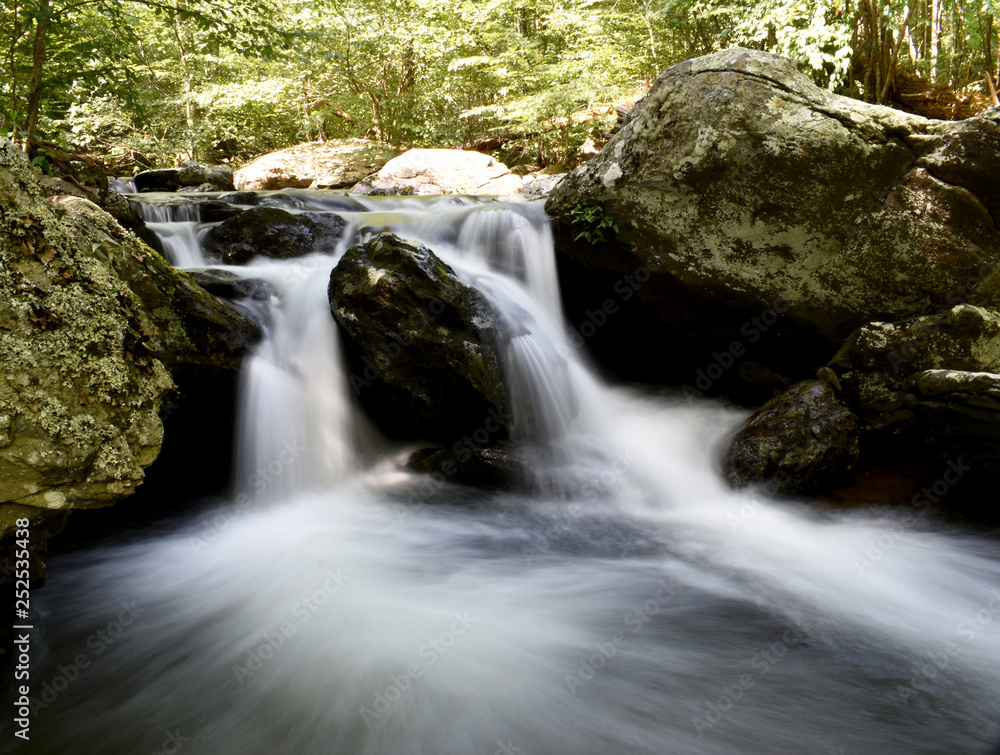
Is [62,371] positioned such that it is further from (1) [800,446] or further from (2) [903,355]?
(2) [903,355]

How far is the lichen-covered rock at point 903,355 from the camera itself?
4.35 meters

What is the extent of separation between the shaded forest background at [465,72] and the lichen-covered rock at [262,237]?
18.0ft

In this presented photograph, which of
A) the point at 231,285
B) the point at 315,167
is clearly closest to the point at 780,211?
the point at 231,285

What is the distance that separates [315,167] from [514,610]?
1530cm

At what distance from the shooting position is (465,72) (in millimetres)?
17578

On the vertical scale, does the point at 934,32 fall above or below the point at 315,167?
above

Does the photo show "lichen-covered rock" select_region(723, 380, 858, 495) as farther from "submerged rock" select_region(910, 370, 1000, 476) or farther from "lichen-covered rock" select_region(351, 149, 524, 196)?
"lichen-covered rock" select_region(351, 149, 524, 196)

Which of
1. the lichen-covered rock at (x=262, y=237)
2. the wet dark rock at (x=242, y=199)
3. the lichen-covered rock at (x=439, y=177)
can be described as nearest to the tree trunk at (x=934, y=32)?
the lichen-covered rock at (x=439, y=177)

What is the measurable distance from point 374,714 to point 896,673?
2.44 meters

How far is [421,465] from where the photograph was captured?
485 centimetres

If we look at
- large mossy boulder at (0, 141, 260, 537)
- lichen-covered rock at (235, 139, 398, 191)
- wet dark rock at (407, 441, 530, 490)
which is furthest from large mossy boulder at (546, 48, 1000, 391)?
lichen-covered rock at (235, 139, 398, 191)

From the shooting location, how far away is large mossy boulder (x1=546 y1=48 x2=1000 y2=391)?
Result: 15.3 feet

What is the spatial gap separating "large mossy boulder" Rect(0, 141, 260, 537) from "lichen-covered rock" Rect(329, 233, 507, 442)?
2299 millimetres

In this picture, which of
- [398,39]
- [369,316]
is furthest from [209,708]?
[398,39]
